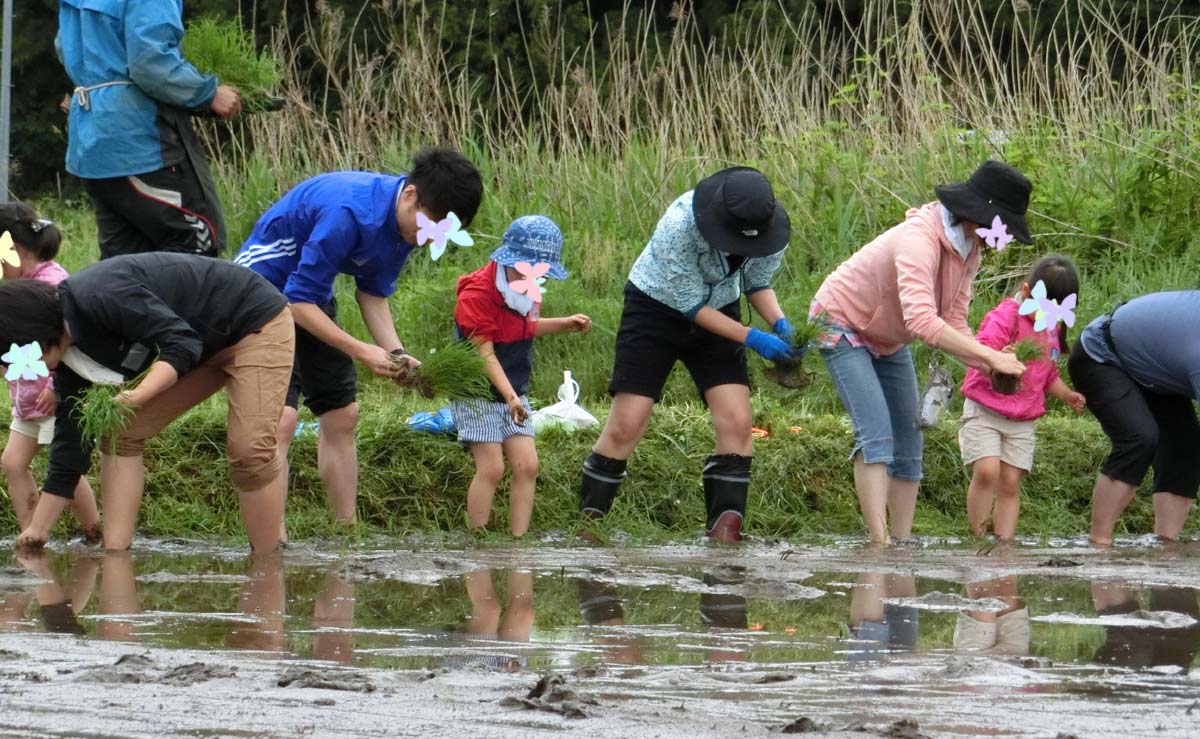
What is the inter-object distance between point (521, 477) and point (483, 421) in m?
0.30

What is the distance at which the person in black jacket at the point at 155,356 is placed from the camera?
210 inches

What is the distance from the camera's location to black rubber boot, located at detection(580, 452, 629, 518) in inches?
281

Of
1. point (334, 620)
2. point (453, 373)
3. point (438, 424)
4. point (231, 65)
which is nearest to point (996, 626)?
point (334, 620)

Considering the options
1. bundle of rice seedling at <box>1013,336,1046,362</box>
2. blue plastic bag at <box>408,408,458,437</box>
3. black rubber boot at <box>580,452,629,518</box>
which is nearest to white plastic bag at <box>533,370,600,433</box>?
blue plastic bag at <box>408,408,458,437</box>

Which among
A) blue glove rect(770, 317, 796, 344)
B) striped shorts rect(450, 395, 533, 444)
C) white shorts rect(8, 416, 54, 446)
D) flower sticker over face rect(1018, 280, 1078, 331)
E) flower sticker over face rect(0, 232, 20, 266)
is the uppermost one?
flower sticker over face rect(1018, 280, 1078, 331)

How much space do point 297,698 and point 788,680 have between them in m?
1.06

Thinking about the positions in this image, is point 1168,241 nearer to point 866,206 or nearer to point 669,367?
point 866,206

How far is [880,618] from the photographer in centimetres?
473

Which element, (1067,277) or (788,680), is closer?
(788,680)

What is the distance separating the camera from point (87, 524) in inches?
260

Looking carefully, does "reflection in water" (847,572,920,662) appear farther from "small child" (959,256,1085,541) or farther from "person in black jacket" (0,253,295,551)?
"person in black jacket" (0,253,295,551)

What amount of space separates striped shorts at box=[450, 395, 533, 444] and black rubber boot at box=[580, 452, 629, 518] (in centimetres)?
47

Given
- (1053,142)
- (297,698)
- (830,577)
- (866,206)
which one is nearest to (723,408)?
(830,577)

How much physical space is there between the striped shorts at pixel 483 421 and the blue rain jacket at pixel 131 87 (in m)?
1.53
